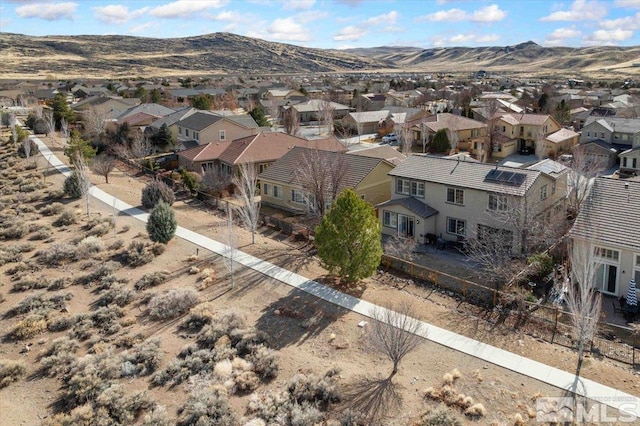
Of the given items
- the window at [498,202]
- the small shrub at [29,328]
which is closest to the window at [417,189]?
the window at [498,202]

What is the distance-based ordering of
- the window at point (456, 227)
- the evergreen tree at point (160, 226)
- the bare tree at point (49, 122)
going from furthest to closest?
1. the bare tree at point (49, 122)
2. the window at point (456, 227)
3. the evergreen tree at point (160, 226)

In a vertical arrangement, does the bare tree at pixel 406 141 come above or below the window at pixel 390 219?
above

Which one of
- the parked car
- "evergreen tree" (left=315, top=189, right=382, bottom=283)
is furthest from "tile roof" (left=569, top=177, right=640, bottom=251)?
the parked car

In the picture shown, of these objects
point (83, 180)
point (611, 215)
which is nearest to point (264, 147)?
point (83, 180)

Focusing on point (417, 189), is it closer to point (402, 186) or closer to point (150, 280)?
point (402, 186)

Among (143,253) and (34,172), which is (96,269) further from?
(34,172)

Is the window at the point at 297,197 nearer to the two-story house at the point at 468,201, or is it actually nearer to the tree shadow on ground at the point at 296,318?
the two-story house at the point at 468,201

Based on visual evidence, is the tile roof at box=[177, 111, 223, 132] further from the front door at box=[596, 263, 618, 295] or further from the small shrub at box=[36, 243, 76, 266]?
the front door at box=[596, 263, 618, 295]
